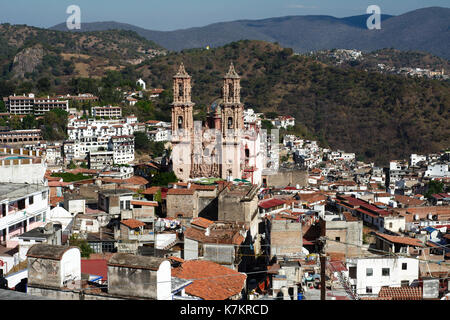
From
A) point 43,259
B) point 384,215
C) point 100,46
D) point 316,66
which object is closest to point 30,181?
point 43,259

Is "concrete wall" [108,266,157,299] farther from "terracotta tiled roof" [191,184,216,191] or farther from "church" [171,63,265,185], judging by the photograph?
"church" [171,63,265,185]

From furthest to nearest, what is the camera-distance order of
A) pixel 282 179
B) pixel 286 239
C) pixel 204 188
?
pixel 282 179 → pixel 204 188 → pixel 286 239

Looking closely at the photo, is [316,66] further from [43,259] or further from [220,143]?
[43,259]

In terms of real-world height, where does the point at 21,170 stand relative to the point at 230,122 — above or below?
below

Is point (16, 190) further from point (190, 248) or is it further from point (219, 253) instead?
point (219, 253)

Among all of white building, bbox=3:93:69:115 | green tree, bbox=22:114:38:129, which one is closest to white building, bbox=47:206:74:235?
green tree, bbox=22:114:38:129

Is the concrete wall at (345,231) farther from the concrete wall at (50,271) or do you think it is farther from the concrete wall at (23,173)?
the concrete wall at (50,271)

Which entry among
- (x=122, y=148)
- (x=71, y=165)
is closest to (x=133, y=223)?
(x=71, y=165)

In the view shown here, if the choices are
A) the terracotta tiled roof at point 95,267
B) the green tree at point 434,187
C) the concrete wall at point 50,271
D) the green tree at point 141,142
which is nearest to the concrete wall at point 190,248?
the terracotta tiled roof at point 95,267
